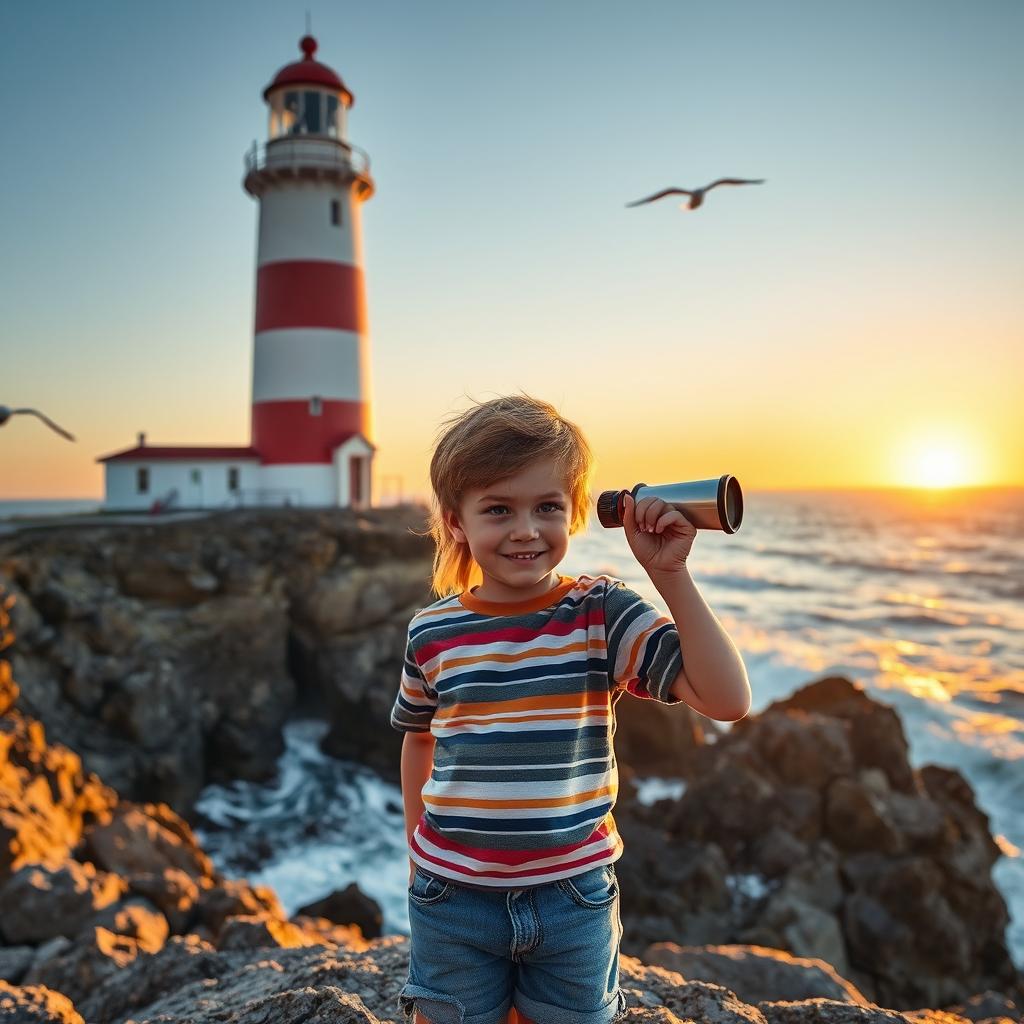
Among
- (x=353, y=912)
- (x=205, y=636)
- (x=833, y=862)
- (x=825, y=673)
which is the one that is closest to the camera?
(x=353, y=912)

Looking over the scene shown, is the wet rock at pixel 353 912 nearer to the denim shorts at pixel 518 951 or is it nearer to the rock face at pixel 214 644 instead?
the rock face at pixel 214 644

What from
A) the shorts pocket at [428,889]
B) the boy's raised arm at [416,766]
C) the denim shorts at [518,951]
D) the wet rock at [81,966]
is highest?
the boy's raised arm at [416,766]


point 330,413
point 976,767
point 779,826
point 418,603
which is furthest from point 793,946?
point 330,413

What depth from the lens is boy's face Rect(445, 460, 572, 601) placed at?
1726 millimetres

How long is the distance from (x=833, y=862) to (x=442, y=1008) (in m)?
7.71

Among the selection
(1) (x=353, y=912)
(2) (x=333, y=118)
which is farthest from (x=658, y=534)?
(2) (x=333, y=118)

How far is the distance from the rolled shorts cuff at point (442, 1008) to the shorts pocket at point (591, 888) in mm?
289

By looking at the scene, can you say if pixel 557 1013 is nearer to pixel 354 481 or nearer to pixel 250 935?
pixel 250 935

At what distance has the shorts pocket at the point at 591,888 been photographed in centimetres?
164

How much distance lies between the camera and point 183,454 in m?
20.5

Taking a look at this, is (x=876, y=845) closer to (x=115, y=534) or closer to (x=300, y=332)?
(x=115, y=534)

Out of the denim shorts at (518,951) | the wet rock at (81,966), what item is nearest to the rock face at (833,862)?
the wet rock at (81,966)

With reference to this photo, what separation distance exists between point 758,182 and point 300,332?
54.0ft

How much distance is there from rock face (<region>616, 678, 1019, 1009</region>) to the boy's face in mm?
6570
